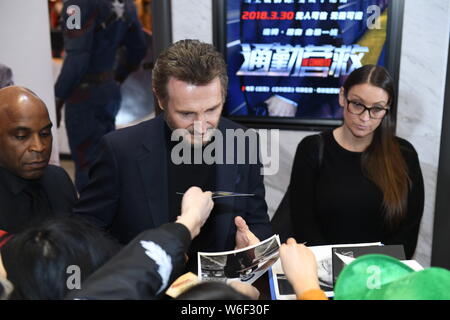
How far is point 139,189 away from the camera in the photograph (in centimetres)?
196

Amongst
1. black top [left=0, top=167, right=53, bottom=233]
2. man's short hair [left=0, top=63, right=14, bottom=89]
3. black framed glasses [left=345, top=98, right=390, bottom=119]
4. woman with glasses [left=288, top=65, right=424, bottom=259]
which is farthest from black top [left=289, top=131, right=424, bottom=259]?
man's short hair [left=0, top=63, right=14, bottom=89]

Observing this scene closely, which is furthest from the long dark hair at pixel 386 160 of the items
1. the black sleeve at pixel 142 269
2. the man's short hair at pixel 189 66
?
the black sleeve at pixel 142 269

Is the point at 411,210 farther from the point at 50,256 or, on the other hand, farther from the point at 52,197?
the point at 50,256

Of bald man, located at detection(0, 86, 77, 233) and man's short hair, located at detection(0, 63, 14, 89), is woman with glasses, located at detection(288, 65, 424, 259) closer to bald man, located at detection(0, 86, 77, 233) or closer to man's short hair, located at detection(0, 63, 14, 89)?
bald man, located at detection(0, 86, 77, 233)

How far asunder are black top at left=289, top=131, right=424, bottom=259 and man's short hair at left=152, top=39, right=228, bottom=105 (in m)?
0.94

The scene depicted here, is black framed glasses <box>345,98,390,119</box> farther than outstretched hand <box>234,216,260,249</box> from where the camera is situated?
Yes

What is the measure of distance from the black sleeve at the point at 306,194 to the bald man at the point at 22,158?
4.31 ft

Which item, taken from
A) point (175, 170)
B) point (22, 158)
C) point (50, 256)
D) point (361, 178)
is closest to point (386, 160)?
point (361, 178)

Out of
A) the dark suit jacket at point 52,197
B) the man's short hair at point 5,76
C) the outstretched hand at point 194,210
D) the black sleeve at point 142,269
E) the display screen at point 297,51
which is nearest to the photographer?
the black sleeve at point 142,269

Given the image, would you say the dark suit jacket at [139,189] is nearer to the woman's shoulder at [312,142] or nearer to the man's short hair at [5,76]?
the woman's shoulder at [312,142]

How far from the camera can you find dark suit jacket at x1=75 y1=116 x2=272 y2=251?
1.94 m

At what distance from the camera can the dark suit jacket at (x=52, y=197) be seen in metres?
1.82

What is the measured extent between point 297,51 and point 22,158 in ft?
7.10
